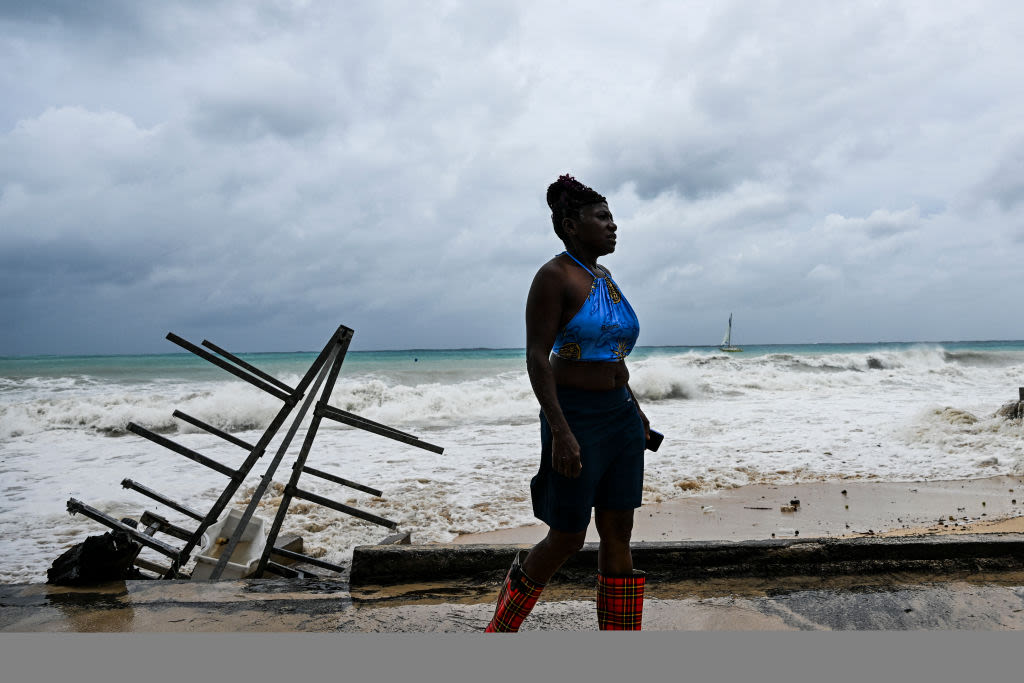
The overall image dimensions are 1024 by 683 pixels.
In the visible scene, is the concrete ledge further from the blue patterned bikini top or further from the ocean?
the ocean

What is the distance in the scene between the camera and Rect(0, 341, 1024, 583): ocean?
6195 millimetres

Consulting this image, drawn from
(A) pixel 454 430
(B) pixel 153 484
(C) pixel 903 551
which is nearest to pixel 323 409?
(C) pixel 903 551

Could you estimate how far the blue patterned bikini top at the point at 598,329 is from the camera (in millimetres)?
2127

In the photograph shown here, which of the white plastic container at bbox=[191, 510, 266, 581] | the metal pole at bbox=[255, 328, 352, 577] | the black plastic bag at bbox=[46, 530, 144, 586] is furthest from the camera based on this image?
the white plastic container at bbox=[191, 510, 266, 581]

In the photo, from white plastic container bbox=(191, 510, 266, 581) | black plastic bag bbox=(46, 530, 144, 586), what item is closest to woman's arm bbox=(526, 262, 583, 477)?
black plastic bag bbox=(46, 530, 144, 586)

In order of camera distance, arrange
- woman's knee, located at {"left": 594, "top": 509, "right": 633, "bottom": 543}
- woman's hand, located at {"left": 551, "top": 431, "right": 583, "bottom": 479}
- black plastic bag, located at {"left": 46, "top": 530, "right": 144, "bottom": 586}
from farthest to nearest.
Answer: black plastic bag, located at {"left": 46, "top": 530, "right": 144, "bottom": 586}
woman's knee, located at {"left": 594, "top": 509, "right": 633, "bottom": 543}
woman's hand, located at {"left": 551, "top": 431, "right": 583, "bottom": 479}

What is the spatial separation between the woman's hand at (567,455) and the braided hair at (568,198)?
0.77m

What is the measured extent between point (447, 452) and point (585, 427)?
25.9 ft

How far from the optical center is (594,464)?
209 centimetres

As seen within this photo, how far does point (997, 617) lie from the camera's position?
9.29 feet

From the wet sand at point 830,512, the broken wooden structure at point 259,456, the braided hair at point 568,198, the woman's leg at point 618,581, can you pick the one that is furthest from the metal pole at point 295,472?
the woman's leg at point 618,581

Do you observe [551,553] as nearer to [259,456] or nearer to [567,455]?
[567,455]

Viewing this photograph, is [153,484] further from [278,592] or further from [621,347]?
[621,347]

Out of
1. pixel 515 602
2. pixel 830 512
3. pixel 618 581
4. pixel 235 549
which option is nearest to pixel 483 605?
pixel 515 602
